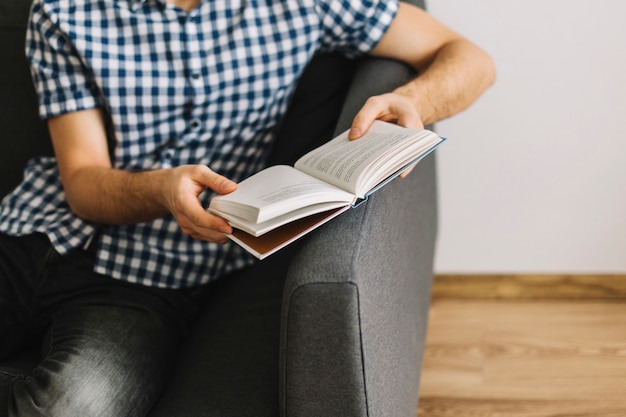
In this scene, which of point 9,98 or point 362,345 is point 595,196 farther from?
Result: point 9,98

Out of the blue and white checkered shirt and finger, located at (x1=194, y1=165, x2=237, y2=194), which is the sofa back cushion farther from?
finger, located at (x1=194, y1=165, x2=237, y2=194)

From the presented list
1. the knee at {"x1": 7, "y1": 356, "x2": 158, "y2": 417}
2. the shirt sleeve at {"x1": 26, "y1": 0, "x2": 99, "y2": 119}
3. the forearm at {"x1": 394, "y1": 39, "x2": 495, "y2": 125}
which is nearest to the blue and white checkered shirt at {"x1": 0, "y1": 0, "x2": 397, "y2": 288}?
the shirt sleeve at {"x1": 26, "y1": 0, "x2": 99, "y2": 119}

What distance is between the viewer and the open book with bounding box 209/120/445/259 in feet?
2.95

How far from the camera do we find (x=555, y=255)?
70.4 inches

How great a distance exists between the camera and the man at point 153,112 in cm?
128

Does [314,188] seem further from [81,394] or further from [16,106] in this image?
[16,106]

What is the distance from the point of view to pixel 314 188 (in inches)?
36.8

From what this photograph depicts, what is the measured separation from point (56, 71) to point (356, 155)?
66cm

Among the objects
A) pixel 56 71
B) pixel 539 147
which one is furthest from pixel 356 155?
pixel 539 147

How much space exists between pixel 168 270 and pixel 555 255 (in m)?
0.98

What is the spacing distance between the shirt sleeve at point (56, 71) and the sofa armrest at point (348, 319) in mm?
608

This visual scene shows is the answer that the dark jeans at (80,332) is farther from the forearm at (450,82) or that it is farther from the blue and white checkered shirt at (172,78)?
the forearm at (450,82)

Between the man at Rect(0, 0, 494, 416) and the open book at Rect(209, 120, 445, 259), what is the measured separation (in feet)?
0.74

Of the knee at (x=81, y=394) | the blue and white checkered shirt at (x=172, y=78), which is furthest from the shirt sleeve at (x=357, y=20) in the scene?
the knee at (x=81, y=394)
